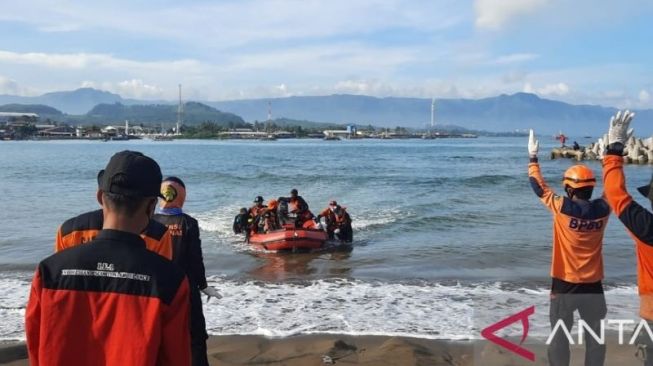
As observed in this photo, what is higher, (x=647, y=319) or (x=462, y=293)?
(x=647, y=319)

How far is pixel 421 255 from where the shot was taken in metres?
13.6

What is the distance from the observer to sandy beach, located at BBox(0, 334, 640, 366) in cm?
580

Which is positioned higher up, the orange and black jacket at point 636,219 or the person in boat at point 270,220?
the orange and black jacket at point 636,219

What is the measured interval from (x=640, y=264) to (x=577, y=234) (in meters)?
0.72

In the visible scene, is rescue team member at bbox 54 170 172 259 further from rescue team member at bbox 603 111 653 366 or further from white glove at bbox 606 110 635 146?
white glove at bbox 606 110 635 146

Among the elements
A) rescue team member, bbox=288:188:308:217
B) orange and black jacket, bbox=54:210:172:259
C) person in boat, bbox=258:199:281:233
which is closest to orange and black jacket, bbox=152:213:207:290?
orange and black jacket, bbox=54:210:172:259

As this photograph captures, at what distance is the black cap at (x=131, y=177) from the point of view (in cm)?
210

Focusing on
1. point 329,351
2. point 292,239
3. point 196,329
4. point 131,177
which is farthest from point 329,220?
point 131,177

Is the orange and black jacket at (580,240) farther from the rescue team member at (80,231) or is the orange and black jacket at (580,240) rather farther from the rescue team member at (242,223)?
the rescue team member at (242,223)

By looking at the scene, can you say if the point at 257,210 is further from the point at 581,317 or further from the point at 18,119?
the point at 18,119

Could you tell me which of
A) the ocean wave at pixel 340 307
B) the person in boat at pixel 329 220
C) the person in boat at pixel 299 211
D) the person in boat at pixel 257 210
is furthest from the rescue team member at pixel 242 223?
the ocean wave at pixel 340 307

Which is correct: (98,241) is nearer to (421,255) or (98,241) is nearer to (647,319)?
(647,319)

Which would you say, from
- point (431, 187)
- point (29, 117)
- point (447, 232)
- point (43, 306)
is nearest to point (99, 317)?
point (43, 306)
